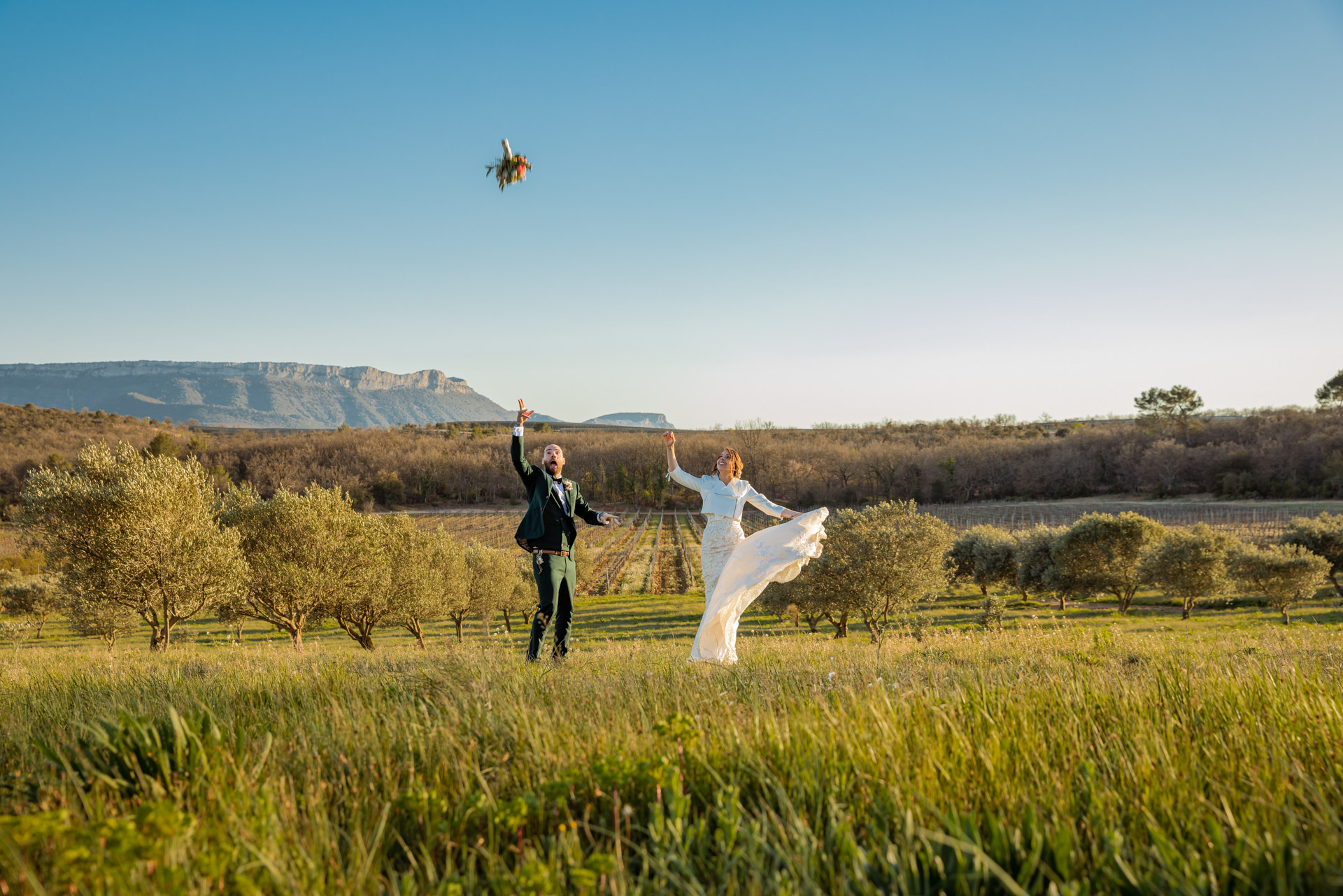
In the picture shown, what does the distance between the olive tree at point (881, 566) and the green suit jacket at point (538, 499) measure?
29073 mm

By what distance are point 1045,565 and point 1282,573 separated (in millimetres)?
15257

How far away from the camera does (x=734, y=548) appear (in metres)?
9.10

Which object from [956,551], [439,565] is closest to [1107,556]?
[956,551]

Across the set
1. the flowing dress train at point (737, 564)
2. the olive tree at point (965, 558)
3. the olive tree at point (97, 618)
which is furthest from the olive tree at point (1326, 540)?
the olive tree at point (97, 618)

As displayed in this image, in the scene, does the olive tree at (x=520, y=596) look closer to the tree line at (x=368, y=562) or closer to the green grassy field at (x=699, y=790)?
the tree line at (x=368, y=562)

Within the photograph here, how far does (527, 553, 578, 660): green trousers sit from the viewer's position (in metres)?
8.04

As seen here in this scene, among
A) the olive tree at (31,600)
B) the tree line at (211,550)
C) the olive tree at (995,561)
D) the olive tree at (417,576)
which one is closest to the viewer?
the tree line at (211,550)

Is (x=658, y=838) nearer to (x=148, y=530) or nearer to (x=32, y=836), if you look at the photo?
(x=32, y=836)

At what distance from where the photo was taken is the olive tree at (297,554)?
92.2 ft

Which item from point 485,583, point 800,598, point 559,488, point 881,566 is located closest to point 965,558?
point 800,598

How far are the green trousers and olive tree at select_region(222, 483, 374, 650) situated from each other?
2446 cm

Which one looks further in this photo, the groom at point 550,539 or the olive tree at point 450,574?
the olive tree at point 450,574

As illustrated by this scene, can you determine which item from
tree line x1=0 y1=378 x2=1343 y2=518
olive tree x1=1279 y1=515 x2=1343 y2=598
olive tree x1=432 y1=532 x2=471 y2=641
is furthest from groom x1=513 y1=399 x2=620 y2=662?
tree line x1=0 y1=378 x2=1343 y2=518

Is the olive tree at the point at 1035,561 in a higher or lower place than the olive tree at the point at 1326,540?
lower
